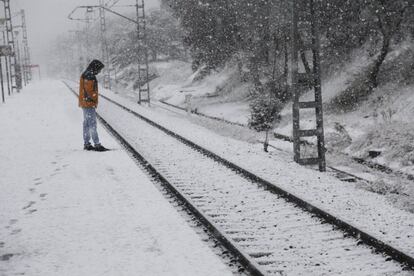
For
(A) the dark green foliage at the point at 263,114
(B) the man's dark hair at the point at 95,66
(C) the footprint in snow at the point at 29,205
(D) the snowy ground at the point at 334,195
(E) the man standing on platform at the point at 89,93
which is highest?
(B) the man's dark hair at the point at 95,66

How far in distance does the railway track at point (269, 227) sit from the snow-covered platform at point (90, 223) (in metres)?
0.48

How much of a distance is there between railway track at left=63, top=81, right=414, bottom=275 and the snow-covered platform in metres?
0.48

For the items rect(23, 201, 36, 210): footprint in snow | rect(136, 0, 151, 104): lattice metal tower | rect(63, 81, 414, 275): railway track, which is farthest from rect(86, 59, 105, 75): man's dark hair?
rect(136, 0, 151, 104): lattice metal tower

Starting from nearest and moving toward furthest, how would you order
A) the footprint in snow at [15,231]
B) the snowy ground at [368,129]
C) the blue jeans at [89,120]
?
the footprint in snow at [15,231] < the snowy ground at [368,129] < the blue jeans at [89,120]

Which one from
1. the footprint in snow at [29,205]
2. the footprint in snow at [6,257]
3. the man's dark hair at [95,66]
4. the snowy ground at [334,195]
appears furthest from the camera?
the man's dark hair at [95,66]

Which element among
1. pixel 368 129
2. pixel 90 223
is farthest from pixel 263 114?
pixel 90 223

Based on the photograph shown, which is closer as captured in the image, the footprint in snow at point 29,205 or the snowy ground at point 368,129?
the footprint in snow at point 29,205

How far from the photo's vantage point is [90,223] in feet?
22.6

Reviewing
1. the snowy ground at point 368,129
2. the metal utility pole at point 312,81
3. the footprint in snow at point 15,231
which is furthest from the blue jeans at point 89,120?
the footprint in snow at point 15,231

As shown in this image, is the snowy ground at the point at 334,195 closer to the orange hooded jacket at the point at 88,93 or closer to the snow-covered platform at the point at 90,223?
the snow-covered platform at the point at 90,223

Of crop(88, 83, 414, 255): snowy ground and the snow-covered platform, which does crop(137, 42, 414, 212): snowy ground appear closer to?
crop(88, 83, 414, 255): snowy ground

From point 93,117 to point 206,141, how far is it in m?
3.79

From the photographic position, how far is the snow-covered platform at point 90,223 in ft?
17.7

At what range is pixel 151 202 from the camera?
7.86m
